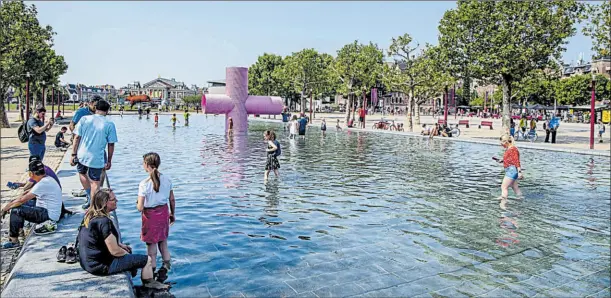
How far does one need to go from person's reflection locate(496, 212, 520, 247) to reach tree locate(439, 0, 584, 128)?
22.0m

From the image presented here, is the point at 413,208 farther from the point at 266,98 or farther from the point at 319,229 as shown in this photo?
the point at 266,98

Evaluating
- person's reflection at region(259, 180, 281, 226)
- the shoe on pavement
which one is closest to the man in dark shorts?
the shoe on pavement

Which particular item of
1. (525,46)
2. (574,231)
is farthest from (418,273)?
(525,46)

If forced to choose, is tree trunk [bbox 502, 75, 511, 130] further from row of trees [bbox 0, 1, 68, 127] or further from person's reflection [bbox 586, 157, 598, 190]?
row of trees [bbox 0, 1, 68, 127]

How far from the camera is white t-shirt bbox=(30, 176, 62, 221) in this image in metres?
7.55

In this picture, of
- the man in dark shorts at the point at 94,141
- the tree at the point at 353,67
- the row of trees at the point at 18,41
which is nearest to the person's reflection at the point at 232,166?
the man in dark shorts at the point at 94,141

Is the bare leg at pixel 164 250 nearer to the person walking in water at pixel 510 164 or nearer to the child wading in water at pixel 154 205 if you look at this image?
the child wading in water at pixel 154 205

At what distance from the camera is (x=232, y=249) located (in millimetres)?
7629

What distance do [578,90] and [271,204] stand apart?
102m

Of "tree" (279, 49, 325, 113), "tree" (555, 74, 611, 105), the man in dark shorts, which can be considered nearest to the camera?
the man in dark shorts

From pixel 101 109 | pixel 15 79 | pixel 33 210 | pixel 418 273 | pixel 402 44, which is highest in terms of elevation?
pixel 402 44

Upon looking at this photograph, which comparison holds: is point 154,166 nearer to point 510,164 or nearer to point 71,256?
point 71,256

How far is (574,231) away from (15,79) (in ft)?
134

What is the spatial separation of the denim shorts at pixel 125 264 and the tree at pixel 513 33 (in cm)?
2836
